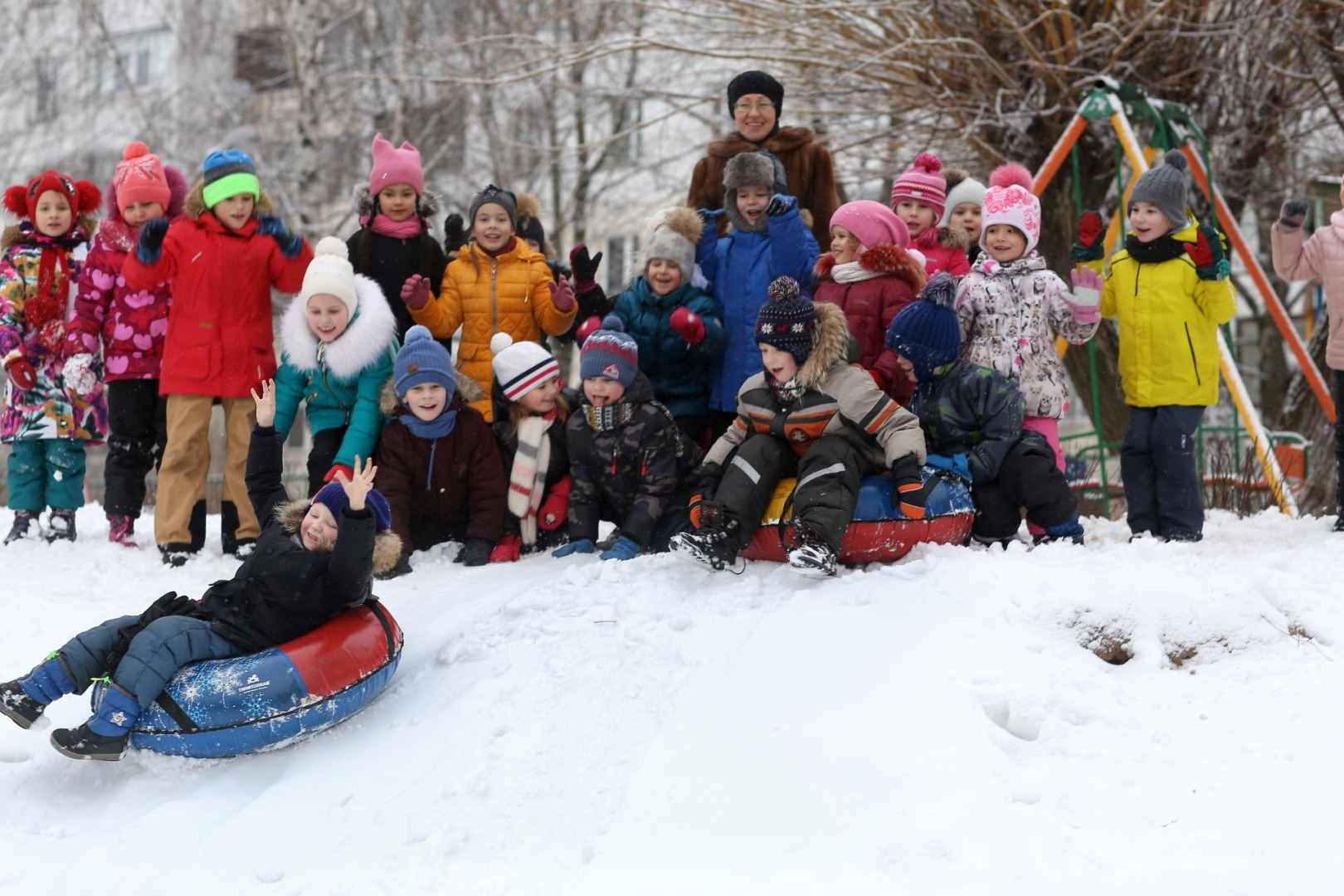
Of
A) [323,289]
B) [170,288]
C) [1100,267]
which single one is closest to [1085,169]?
[1100,267]

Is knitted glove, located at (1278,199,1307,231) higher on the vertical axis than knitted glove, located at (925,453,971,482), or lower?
higher

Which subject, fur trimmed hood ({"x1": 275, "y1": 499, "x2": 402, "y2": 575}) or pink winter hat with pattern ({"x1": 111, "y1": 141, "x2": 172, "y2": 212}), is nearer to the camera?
fur trimmed hood ({"x1": 275, "y1": 499, "x2": 402, "y2": 575})

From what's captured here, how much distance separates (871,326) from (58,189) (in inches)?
169

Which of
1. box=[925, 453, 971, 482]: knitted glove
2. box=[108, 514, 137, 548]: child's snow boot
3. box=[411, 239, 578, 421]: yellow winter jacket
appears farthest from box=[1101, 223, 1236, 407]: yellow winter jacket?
box=[108, 514, 137, 548]: child's snow boot

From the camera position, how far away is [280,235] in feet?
18.3

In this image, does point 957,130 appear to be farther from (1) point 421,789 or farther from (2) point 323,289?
(1) point 421,789

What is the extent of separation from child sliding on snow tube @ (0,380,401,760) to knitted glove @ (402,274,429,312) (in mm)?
1503

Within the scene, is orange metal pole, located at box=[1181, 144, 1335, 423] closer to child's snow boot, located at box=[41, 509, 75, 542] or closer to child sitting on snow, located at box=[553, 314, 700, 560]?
child sitting on snow, located at box=[553, 314, 700, 560]

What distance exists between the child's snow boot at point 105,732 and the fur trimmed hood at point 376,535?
2.44 feet

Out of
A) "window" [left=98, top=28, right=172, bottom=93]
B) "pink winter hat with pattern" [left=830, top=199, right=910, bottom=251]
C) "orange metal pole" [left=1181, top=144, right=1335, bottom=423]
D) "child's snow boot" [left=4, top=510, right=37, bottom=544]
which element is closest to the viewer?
"pink winter hat with pattern" [left=830, top=199, right=910, bottom=251]

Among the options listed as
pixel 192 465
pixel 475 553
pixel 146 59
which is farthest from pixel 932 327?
pixel 146 59

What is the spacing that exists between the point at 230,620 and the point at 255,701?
36 centimetres

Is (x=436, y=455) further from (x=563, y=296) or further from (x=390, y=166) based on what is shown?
(x=390, y=166)

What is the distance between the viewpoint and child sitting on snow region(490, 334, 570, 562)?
526 centimetres
